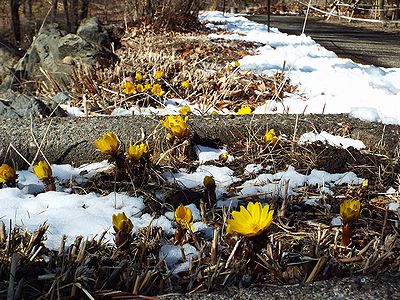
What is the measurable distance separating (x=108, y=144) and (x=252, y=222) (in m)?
0.76

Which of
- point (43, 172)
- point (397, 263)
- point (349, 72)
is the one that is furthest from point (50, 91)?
point (397, 263)

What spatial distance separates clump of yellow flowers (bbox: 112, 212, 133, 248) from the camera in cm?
122

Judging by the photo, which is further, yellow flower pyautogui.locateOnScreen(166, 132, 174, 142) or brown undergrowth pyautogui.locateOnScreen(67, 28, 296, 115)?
brown undergrowth pyautogui.locateOnScreen(67, 28, 296, 115)

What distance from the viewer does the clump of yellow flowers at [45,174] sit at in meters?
1.66

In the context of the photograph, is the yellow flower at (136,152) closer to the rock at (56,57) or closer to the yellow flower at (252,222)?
the yellow flower at (252,222)

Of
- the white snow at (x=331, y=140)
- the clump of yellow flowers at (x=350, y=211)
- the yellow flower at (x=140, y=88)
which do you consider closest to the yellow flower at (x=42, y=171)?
the clump of yellow flowers at (x=350, y=211)

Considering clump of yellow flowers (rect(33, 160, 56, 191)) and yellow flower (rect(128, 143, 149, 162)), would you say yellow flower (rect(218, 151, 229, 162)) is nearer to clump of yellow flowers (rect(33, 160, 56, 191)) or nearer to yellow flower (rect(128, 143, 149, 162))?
yellow flower (rect(128, 143, 149, 162))

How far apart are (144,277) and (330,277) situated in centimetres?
49

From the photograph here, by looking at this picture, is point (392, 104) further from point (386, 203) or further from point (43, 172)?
point (43, 172)

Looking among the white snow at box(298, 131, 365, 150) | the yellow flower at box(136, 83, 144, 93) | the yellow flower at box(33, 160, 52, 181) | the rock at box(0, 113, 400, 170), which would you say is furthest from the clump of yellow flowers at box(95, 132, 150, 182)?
the yellow flower at box(136, 83, 144, 93)

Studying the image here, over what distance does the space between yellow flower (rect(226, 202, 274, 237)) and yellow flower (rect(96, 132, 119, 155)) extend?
0.72 m

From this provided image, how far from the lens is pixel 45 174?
1.69 meters

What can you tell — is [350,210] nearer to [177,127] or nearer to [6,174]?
[177,127]

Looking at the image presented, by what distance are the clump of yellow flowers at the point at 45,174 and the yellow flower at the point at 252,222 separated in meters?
0.92
